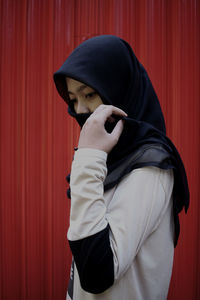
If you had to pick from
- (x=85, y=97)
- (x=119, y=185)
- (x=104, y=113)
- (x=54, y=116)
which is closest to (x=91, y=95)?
(x=85, y=97)

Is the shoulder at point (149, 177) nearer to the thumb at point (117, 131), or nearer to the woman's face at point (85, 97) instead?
the thumb at point (117, 131)

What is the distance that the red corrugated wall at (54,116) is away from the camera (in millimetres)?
1237

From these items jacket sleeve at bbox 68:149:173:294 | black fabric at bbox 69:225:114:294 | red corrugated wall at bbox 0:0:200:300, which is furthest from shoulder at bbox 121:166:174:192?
red corrugated wall at bbox 0:0:200:300

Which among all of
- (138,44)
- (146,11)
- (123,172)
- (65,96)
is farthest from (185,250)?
(146,11)

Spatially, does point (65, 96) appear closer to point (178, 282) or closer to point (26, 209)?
point (26, 209)

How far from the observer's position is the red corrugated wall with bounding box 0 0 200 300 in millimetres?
1237

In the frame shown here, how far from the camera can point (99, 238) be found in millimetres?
410

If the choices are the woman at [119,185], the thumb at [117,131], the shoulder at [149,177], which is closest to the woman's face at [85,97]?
the woman at [119,185]

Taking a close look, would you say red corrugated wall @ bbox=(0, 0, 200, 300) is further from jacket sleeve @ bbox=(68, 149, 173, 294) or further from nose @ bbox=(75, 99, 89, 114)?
jacket sleeve @ bbox=(68, 149, 173, 294)

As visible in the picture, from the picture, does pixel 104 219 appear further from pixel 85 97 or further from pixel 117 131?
pixel 85 97

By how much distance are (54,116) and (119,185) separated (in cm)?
89

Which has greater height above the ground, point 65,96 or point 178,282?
point 65,96

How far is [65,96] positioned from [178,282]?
4.41ft

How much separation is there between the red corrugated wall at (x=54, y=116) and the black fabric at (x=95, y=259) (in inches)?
33.7
